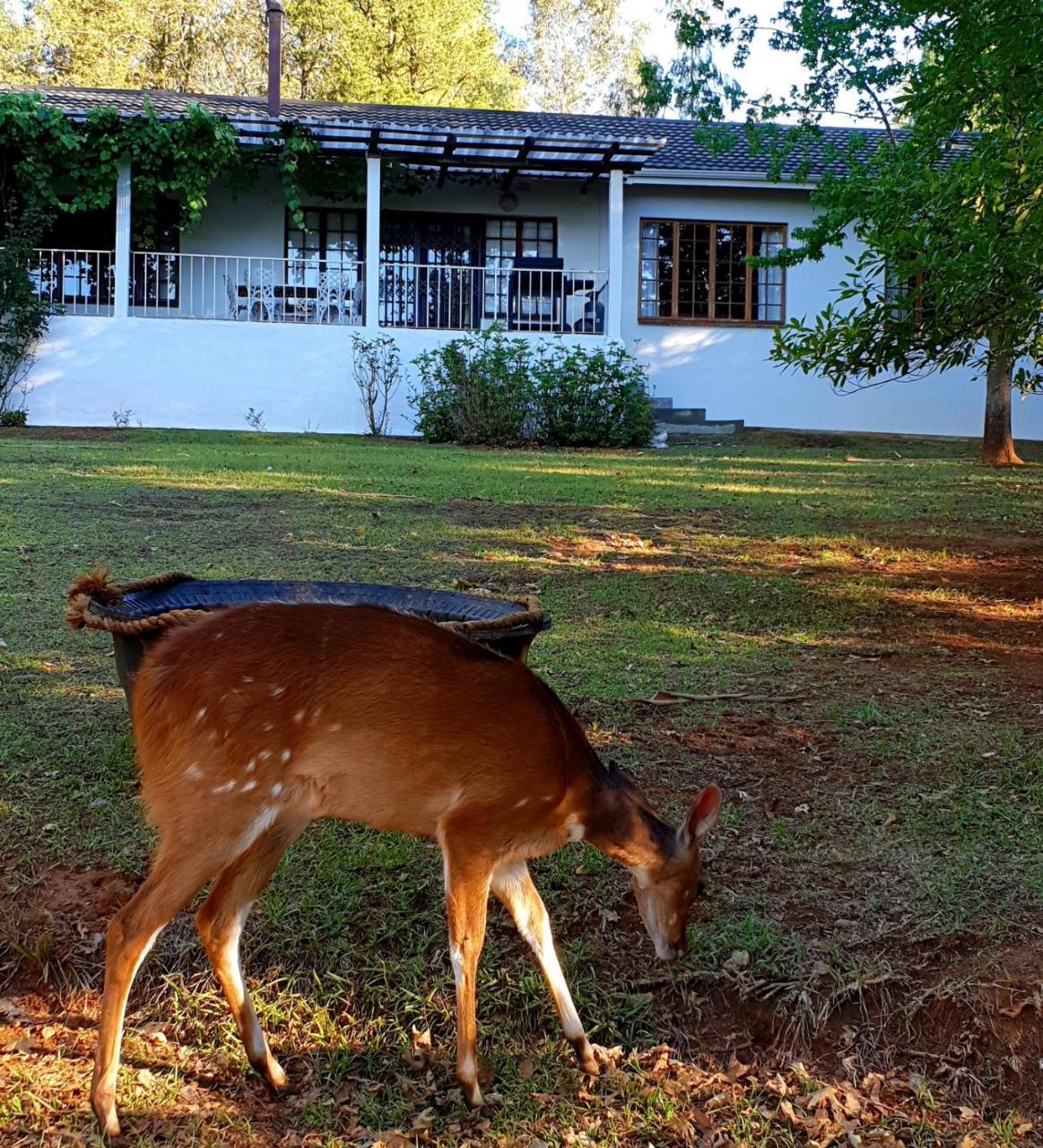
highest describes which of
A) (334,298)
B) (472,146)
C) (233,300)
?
(472,146)

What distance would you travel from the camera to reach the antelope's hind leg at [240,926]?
2760 millimetres

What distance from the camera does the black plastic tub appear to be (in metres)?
3.51

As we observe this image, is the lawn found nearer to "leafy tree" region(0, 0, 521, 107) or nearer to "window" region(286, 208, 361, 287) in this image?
"window" region(286, 208, 361, 287)

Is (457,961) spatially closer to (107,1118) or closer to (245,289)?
(107,1118)

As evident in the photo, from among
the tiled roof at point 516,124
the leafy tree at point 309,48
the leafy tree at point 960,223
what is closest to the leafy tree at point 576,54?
the leafy tree at point 309,48

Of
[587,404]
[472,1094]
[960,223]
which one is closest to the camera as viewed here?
[472,1094]

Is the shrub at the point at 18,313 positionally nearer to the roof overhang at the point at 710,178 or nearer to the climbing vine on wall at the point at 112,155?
the climbing vine on wall at the point at 112,155

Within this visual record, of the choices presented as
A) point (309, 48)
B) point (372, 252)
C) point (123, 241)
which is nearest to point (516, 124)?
point (372, 252)

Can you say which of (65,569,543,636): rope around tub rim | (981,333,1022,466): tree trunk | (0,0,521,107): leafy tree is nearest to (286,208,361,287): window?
(981,333,1022,466): tree trunk

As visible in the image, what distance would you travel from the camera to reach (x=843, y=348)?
6.25 meters

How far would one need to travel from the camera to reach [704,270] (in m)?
21.4

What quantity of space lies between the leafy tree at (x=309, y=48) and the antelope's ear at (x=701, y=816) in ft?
117

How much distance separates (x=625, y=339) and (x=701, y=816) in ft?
62.0

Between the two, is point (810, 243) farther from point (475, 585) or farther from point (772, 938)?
point (772, 938)
